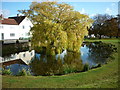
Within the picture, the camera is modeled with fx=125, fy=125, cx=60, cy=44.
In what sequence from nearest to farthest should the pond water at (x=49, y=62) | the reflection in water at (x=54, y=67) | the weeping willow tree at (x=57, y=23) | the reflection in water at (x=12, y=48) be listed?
the reflection in water at (x=54, y=67) → the pond water at (x=49, y=62) → the weeping willow tree at (x=57, y=23) → the reflection in water at (x=12, y=48)

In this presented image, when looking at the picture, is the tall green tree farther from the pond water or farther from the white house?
the pond water

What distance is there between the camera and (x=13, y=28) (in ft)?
115

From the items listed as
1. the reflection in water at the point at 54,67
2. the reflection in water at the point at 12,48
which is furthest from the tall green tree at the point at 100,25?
the reflection in water at the point at 54,67

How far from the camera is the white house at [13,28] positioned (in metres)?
31.9

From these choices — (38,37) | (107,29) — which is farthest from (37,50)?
(107,29)

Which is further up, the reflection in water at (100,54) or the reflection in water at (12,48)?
the reflection in water at (12,48)

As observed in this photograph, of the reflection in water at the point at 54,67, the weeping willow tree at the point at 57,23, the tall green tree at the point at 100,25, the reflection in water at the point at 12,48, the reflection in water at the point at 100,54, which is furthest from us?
the tall green tree at the point at 100,25

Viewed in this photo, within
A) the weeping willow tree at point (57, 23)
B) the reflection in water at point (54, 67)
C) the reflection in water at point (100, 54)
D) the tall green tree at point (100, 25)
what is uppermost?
the tall green tree at point (100, 25)

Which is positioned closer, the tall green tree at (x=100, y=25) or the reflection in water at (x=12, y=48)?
the reflection in water at (x=12, y=48)

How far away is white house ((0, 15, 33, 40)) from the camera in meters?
31.9

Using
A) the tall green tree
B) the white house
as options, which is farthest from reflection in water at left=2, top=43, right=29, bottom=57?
the tall green tree

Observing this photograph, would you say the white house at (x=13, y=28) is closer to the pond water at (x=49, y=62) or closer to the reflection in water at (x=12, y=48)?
the reflection in water at (x=12, y=48)

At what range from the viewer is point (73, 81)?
7.96m

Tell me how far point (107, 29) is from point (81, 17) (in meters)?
38.1
